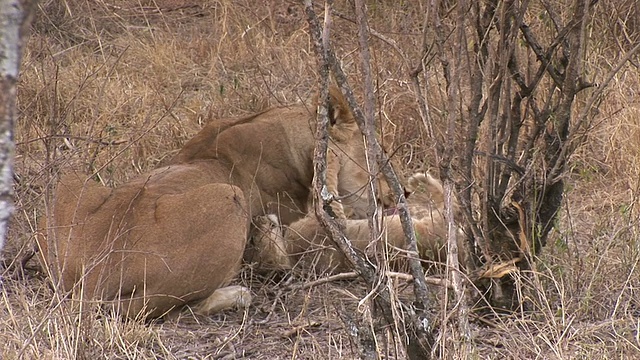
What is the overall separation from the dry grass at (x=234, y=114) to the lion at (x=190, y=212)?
118 millimetres

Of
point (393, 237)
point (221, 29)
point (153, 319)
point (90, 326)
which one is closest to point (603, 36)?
point (393, 237)

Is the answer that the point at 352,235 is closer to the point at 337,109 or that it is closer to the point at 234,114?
the point at 337,109

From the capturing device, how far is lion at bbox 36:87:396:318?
3656 mm

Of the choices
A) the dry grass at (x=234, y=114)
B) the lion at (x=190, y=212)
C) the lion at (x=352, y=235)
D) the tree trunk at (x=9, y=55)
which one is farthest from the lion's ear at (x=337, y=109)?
the tree trunk at (x=9, y=55)

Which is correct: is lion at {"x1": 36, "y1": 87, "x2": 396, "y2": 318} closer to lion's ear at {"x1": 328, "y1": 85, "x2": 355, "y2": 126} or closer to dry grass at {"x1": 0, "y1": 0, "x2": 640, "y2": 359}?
lion's ear at {"x1": 328, "y1": 85, "x2": 355, "y2": 126}

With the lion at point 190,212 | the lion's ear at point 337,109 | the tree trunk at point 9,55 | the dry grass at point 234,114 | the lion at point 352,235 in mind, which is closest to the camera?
the tree trunk at point 9,55

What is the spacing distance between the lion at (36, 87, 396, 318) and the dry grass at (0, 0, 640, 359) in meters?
0.12

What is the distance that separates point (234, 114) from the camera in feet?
19.5

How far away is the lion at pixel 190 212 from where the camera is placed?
3656mm

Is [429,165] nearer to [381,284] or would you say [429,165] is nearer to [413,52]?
[413,52]

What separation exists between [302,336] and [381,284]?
0.79m

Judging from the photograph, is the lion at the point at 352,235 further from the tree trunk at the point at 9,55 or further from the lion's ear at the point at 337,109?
the tree trunk at the point at 9,55

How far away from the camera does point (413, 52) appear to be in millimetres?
5590

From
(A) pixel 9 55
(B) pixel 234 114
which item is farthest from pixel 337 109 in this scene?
(A) pixel 9 55
